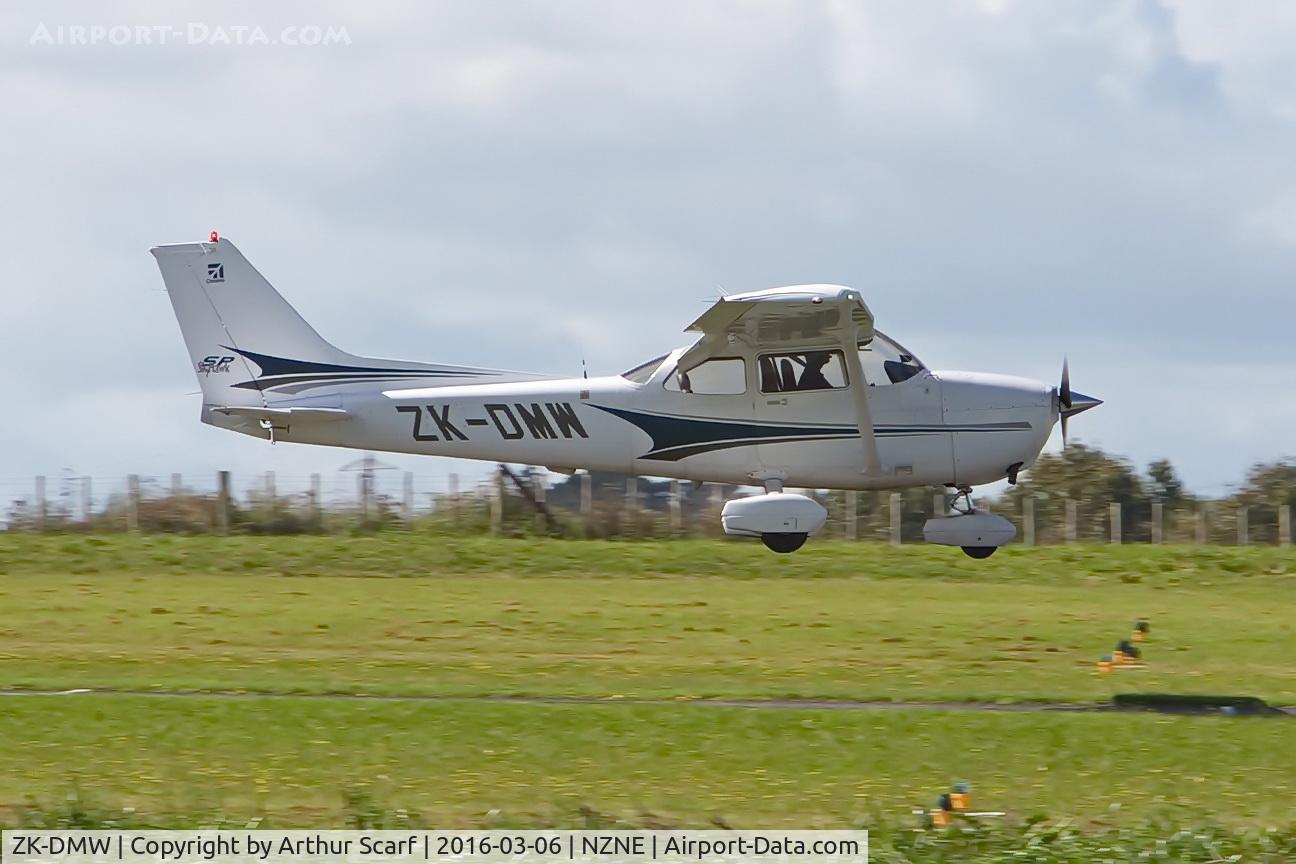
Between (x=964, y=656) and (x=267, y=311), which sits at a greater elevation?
(x=267, y=311)

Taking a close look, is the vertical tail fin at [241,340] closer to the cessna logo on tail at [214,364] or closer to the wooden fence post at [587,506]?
the cessna logo on tail at [214,364]

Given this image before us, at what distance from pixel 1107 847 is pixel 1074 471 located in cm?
2557

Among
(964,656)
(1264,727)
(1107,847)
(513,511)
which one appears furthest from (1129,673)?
(513,511)

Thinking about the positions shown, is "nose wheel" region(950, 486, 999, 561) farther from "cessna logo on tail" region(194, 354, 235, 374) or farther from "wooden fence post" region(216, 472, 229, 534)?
"wooden fence post" region(216, 472, 229, 534)

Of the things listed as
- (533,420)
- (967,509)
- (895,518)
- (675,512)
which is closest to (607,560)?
(675,512)

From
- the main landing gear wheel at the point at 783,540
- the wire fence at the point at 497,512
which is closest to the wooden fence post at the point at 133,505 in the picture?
the wire fence at the point at 497,512

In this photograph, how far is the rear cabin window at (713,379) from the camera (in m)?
17.0

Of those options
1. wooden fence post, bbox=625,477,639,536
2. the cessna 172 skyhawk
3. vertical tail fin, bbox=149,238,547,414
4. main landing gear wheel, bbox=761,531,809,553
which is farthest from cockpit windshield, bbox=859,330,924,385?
wooden fence post, bbox=625,477,639,536

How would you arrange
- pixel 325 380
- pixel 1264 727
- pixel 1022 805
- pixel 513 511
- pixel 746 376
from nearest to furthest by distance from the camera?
pixel 1022 805
pixel 1264 727
pixel 746 376
pixel 325 380
pixel 513 511

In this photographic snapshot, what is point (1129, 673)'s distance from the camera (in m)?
19.0

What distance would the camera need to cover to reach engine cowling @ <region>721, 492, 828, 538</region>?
16.6m

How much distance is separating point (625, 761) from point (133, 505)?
19.9m

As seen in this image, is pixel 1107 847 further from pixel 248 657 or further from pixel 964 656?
pixel 248 657

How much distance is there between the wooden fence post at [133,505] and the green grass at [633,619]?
2052 mm
